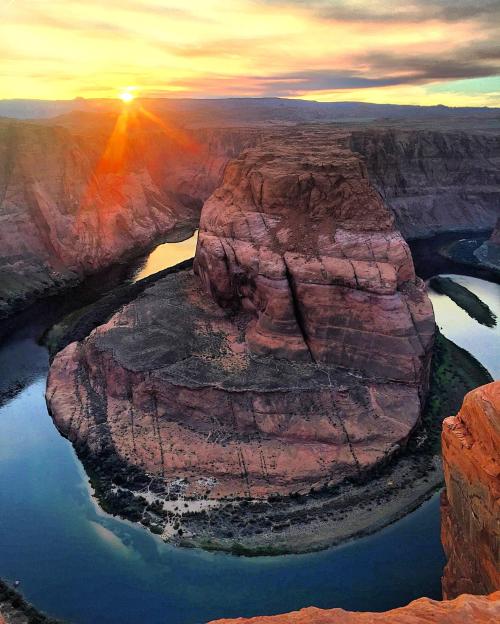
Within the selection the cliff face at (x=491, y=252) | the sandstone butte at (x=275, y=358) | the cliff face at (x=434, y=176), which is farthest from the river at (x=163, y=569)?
the cliff face at (x=434, y=176)

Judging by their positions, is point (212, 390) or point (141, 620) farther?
point (212, 390)

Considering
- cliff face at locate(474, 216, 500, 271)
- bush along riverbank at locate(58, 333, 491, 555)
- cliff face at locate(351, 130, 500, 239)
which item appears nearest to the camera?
bush along riverbank at locate(58, 333, 491, 555)

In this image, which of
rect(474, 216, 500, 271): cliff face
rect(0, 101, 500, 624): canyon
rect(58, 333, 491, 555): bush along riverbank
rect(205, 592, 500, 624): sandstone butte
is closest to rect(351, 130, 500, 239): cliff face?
rect(474, 216, 500, 271): cliff face

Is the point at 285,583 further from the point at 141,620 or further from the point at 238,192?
the point at 238,192

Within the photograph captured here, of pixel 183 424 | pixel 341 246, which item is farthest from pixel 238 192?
pixel 183 424

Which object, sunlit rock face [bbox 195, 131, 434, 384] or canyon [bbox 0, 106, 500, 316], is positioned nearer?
sunlit rock face [bbox 195, 131, 434, 384]

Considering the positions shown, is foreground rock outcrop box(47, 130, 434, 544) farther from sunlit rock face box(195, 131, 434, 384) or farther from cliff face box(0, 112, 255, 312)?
cliff face box(0, 112, 255, 312)

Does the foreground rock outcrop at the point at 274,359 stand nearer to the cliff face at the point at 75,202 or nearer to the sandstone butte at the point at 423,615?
the sandstone butte at the point at 423,615
